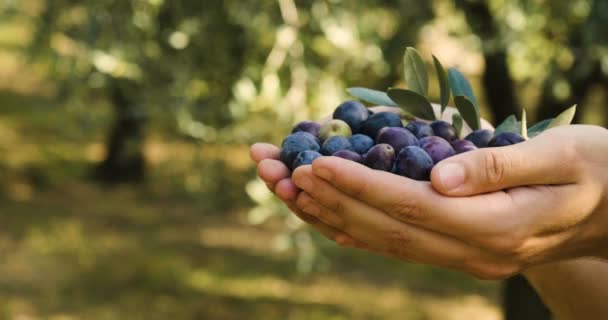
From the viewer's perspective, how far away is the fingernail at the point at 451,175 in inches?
43.1

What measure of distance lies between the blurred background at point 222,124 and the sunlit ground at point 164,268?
0.02 m

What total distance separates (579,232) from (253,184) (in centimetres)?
122

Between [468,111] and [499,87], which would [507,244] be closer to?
[468,111]

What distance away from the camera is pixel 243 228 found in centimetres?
687

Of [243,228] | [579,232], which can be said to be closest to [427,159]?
[579,232]

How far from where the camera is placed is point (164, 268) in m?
5.84

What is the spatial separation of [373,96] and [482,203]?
0.44m

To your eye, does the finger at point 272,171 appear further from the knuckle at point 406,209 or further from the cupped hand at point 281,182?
the knuckle at point 406,209

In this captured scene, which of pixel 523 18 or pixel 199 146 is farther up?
pixel 199 146

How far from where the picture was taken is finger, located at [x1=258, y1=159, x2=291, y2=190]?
4.18 feet

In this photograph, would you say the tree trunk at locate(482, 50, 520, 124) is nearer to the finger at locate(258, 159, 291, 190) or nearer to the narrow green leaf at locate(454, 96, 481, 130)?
the narrow green leaf at locate(454, 96, 481, 130)

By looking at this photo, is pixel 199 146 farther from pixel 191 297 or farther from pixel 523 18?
pixel 191 297

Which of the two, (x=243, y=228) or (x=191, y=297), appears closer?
(x=191, y=297)

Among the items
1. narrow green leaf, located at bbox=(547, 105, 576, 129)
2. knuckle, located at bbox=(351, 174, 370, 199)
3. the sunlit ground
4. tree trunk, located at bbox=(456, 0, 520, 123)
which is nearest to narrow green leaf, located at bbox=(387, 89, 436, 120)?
narrow green leaf, located at bbox=(547, 105, 576, 129)
